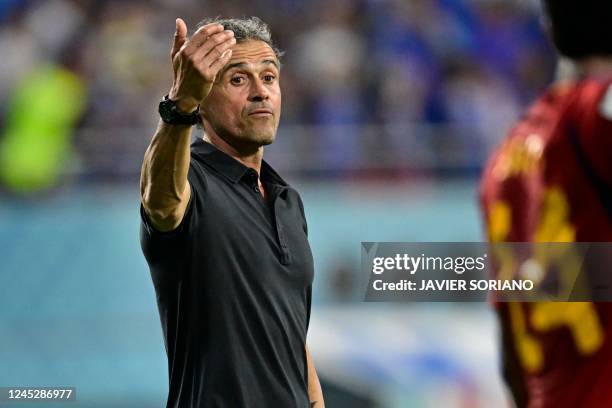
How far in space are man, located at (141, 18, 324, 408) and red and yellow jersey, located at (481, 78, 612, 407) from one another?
60cm

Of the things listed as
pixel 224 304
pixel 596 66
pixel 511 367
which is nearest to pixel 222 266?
pixel 224 304

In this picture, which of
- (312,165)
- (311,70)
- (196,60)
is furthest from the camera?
(311,70)

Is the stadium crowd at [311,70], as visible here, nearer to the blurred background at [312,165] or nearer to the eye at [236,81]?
the blurred background at [312,165]

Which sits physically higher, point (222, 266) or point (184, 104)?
point (184, 104)

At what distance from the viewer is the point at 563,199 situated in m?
1.52

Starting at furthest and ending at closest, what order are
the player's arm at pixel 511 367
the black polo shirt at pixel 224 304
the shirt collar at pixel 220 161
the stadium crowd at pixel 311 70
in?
the stadium crowd at pixel 311 70
the shirt collar at pixel 220 161
the black polo shirt at pixel 224 304
the player's arm at pixel 511 367

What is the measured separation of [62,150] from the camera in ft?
16.9

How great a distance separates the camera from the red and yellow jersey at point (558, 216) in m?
1.48

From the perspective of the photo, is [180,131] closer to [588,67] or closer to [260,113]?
[260,113]

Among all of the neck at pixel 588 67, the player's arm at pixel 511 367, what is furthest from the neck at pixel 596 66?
the player's arm at pixel 511 367

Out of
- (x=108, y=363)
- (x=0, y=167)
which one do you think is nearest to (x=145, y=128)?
(x=0, y=167)

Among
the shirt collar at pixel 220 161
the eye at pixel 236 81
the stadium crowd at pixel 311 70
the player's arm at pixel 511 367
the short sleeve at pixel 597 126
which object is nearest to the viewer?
the short sleeve at pixel 597 126

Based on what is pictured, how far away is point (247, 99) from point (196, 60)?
0.47m

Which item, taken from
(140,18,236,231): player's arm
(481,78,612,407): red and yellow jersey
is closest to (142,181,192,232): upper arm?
(140,18,236,231): player's arm
